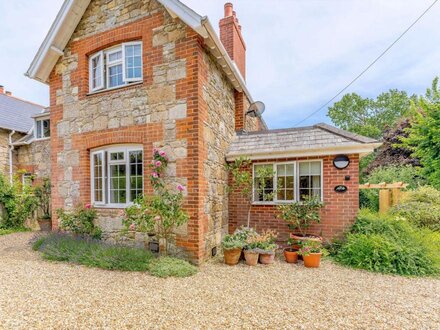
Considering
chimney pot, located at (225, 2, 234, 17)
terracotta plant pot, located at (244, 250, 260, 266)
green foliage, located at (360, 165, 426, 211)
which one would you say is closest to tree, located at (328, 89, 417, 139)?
green foliage, located at (360, 165, 426, 211)

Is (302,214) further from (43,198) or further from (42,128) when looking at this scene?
(42,128)

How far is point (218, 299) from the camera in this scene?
13.3 feet

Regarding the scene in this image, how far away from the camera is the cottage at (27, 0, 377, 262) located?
6.08 metres

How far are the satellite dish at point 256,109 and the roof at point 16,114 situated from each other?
11.6 meters

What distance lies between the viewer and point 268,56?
460 inches

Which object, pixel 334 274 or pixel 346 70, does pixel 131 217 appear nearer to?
pixel 334 274

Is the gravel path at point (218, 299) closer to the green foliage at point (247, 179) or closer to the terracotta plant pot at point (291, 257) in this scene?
the terracotta plant pot at point (291, 257)

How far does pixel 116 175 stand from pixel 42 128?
9126 millimetres

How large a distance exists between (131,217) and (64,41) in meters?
6.32

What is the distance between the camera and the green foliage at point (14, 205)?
11039mm

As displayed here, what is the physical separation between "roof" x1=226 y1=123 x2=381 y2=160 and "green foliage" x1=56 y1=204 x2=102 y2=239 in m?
4.40

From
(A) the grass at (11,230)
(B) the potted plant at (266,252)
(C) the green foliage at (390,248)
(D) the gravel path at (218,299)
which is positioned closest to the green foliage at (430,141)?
(C) the green foliage at (390,248)

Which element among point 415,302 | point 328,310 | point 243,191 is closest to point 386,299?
point 415,302

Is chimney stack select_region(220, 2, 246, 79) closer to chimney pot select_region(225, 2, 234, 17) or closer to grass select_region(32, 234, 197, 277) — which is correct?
chimney pot select_region(225, 2, 234, 17)
